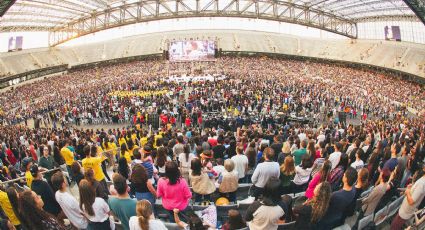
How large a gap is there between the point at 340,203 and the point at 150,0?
1649 inches

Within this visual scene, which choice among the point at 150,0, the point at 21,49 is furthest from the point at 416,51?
the point at 21,49

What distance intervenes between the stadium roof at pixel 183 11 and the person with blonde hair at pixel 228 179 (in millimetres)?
36253

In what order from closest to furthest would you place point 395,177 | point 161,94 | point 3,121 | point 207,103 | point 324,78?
point 395,177
point 207,103
point 3,121
point 161,94
point 324,78

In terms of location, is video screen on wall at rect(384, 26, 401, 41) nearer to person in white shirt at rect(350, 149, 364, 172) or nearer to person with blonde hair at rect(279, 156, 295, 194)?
person in white shirt at rect(350, 149, 364, 172)

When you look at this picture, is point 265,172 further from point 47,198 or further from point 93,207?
point 47,198

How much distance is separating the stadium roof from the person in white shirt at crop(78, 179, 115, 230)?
36909mm

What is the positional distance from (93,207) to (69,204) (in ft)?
1.27

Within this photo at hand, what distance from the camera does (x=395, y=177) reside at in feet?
18.7

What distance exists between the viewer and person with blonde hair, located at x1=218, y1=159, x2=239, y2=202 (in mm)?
5848

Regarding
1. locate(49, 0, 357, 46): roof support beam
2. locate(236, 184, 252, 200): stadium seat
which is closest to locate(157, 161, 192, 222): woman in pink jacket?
locate(236, 184, 252, 200): stadium seat

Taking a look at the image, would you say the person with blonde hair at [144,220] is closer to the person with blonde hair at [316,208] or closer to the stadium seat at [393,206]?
the person with blonde hair at [316,208]

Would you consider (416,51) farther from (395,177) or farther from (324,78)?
(395,177)

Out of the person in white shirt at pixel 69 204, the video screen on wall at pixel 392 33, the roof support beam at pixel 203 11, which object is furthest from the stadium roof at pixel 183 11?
the person in white shirt at pixel 69 204

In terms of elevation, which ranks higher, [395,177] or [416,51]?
[416,51]
